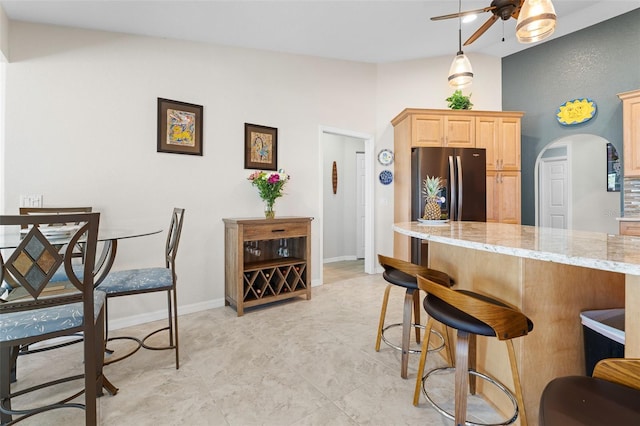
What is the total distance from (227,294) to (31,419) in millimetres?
1779

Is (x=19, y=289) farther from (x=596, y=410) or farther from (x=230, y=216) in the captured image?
(x=596, y=410)

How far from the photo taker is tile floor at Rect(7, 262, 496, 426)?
161cm

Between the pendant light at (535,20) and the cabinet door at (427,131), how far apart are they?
1898 millimetres

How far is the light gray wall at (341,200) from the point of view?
19.0ft

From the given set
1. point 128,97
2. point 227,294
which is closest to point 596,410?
point 227,294

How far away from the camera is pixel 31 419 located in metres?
1.58

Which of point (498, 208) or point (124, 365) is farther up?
point (498, 208)

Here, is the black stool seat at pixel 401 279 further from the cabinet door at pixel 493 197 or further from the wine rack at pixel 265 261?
the cabinet door at pixel 493 197

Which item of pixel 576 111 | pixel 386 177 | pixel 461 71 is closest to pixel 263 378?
pixel 461 71

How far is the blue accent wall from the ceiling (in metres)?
0.20

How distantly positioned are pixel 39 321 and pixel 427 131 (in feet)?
13.2

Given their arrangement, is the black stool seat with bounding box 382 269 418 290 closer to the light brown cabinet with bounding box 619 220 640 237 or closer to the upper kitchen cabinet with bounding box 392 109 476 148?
the upper kitchen cabinet with bounding box 392 109 476 148

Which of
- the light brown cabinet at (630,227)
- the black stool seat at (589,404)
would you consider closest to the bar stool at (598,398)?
the black stool seat at (589,404)

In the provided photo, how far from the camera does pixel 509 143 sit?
4113mm
